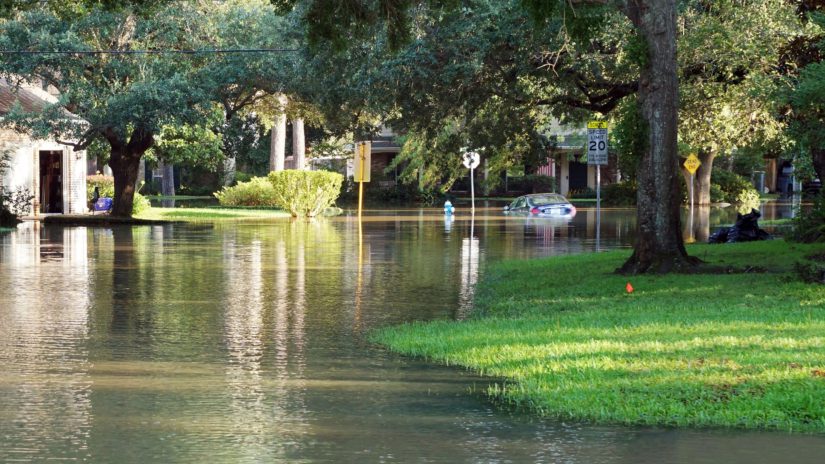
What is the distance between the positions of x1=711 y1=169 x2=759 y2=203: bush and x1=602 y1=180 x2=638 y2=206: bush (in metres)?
4.32

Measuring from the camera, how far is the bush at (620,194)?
2758 inches

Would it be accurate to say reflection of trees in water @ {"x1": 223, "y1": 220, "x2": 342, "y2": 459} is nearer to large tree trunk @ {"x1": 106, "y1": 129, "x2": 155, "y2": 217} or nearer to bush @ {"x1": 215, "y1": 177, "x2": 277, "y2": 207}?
large tree trunk @ {"x1": 106, "y1": 129, "x2": 155, "y2": 217}

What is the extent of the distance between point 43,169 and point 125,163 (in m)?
6.07

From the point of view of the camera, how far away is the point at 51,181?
51.1 meters

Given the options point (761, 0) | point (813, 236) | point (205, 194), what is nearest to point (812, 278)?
point (813, 236)

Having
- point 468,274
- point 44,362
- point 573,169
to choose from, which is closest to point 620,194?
point 573,169

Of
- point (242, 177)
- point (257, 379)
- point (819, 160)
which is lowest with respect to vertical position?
point (257, 379)

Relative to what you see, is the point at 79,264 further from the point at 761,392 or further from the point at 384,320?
the point at 761,392

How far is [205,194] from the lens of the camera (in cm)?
8600

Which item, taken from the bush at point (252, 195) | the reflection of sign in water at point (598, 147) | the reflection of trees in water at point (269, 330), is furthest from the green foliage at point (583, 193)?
the reflection of sign in water at point (598, 147)

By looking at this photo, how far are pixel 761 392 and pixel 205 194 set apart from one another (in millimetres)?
78213

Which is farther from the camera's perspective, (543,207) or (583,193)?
(583,193)

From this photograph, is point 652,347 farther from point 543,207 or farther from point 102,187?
point 102,187

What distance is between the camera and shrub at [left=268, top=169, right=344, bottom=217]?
5072cm
